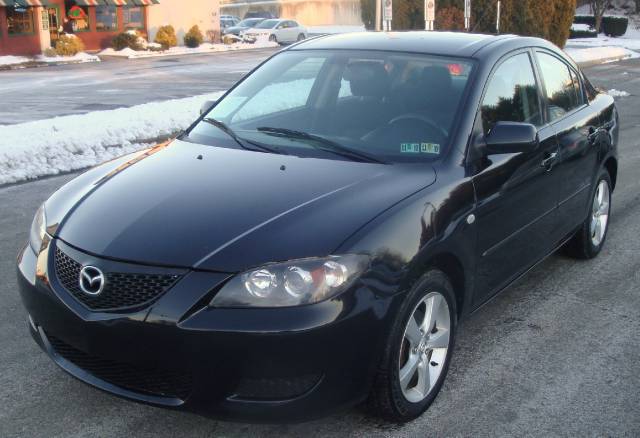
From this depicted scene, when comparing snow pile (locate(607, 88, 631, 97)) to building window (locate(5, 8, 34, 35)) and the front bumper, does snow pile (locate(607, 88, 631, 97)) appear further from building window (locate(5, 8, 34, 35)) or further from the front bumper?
building window (locate(5, 8, 34, 35))

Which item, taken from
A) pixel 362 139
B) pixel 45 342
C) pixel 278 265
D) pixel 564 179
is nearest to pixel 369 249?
pixel 278 265

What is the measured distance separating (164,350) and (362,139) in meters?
1.70

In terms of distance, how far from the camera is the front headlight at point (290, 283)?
2.90m

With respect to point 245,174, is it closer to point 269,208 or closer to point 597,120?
point 269,208

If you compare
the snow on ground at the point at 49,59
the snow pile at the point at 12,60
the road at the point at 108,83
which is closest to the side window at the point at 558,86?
the road at the point at 108,83

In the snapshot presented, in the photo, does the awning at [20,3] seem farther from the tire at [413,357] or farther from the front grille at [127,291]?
the tire at [413,357]

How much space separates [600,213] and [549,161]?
1.55m

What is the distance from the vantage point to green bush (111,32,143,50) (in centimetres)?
3481

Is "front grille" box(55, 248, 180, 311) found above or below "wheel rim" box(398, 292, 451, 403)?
above

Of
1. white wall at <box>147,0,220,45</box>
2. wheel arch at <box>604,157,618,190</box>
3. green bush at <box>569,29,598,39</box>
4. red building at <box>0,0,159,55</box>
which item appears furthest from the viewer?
green bush at <box>569,29,598,39</box>

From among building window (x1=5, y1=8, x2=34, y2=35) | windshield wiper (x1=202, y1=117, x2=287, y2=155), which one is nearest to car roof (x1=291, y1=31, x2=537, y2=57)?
windshield wiper (x1=202, y1=117, x2=287, y2=155)

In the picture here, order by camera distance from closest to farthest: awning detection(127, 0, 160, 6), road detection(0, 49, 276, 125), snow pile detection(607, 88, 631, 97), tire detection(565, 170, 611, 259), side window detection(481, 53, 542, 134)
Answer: side window detection(481, 53, 542, 134) → tire detection(565, 170, 611, 259) → road detection(0, 49, 276, 125) → snow pile detection(607, 88, 631, 97) → awning detection(127, 0, 160, 6)

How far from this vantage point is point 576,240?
18.6 ft

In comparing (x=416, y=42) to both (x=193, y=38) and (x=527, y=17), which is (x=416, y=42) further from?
(x=193, y=38)
